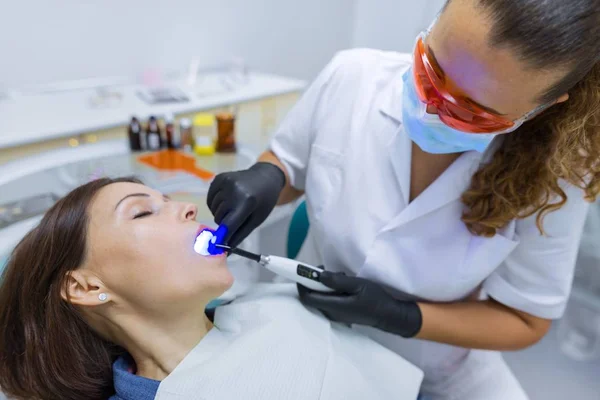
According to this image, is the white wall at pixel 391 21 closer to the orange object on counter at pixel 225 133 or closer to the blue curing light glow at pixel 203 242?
the orange object on counter at pixel 225 133

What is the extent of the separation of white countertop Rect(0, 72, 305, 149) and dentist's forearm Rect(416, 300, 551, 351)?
116 cm

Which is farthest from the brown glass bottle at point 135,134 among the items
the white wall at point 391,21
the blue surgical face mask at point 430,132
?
the white wall at point 391,21

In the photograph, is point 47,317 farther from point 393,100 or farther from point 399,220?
point 393,100

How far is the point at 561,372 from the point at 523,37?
1998 mm

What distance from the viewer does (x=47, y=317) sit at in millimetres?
842

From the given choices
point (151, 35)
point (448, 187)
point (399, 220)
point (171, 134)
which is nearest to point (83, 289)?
point (399, 220)

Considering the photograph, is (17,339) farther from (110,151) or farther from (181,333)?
(110,151)

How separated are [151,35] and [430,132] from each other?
1.62 meters

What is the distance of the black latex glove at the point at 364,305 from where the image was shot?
2.97 feet

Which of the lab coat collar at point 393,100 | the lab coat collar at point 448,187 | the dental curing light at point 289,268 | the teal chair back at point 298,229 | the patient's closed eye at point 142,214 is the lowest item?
the teal chair back at point 298,229

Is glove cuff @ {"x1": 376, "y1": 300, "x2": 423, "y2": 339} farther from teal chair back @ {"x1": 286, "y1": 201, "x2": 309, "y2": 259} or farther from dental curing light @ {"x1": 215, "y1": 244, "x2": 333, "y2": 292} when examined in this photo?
teal chair back @ {"x1": 286, "y1": 201, "x2": 309, "y2": 259}

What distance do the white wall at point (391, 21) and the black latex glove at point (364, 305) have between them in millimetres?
2026

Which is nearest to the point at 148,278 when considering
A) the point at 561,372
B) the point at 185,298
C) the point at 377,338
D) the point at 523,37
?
the point at 185,298

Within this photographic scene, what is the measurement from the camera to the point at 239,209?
90 centimetres
